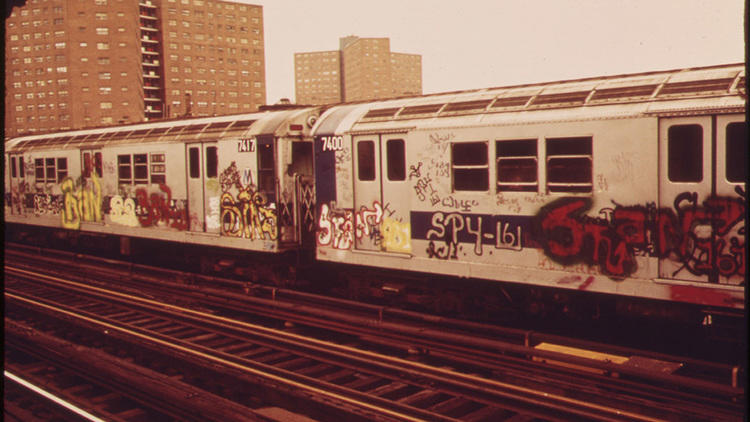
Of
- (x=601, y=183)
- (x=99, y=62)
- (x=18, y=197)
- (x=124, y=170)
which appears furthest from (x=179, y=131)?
(x=99, y=62)

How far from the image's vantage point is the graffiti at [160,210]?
54.7 feet

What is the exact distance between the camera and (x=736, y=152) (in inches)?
315

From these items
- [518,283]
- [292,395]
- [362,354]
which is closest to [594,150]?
[518,283]

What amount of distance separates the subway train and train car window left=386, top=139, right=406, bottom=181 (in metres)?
0.05

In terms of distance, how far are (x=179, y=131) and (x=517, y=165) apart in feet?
32.0

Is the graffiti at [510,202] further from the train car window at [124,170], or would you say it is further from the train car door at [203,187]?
the train car window at [124,170]

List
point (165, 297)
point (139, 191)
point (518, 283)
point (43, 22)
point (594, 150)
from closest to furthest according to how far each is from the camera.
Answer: point (594, 150)
point (518, 283)
point (165, 297)
point (139, 191)
point (43, 22)

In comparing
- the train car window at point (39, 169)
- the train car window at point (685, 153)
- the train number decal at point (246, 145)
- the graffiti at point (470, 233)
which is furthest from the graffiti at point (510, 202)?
the train car window at point (39, 169)

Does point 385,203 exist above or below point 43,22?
below

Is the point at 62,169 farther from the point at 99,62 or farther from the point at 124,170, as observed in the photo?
the point at 99,62

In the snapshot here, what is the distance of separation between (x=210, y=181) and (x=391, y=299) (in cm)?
576

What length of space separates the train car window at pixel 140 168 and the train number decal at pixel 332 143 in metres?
6.80

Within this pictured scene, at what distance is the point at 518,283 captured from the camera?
10.3 m

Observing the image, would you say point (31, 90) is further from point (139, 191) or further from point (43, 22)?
point (139, 191)
